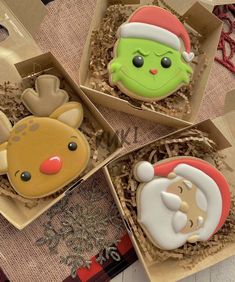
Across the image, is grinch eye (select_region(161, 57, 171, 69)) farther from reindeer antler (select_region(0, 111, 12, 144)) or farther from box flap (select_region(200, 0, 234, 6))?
reindeer antler (select_region(0, 111, 12, 144))

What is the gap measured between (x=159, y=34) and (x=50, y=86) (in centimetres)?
24

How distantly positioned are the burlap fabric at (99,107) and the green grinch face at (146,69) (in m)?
0.08

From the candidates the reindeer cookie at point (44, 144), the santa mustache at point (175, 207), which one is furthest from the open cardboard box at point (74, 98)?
the santa mustache at point (175, 207)

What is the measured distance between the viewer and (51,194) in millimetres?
839

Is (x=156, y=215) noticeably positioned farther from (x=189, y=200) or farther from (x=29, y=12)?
(x=29, y=12)

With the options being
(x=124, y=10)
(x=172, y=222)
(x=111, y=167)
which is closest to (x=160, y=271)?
(x=172, y=222)

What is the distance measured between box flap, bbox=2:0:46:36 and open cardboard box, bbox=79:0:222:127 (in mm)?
106

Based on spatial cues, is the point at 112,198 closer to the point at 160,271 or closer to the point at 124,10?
the point at 160,271

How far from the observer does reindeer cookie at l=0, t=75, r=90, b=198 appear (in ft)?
2.66

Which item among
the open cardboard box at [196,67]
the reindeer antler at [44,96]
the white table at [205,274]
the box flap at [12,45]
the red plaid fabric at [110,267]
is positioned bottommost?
the white table at [205,274]

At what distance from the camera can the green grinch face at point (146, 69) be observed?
33.7 inches

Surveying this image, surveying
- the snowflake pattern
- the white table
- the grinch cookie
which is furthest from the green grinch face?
the white table

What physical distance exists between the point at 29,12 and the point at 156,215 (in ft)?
1.53

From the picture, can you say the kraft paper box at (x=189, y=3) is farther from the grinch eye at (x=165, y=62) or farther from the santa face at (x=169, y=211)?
the santa face at (x=169, y=211)
